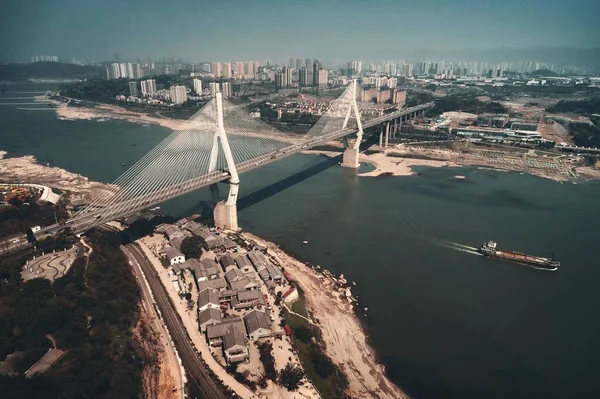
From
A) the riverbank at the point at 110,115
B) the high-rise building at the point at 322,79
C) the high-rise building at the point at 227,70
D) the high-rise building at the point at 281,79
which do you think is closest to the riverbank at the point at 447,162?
the riverbank at the point at 110,115

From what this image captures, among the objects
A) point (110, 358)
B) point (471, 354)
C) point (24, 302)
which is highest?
point (24, 302)

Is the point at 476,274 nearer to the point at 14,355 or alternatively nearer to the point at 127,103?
the point at 14,355

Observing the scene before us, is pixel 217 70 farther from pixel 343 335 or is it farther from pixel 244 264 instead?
pixel 343 335

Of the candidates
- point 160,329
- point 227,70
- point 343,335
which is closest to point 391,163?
point 343,335

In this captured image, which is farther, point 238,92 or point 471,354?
point 238,92

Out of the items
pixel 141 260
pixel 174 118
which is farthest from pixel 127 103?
pixel 141 260
